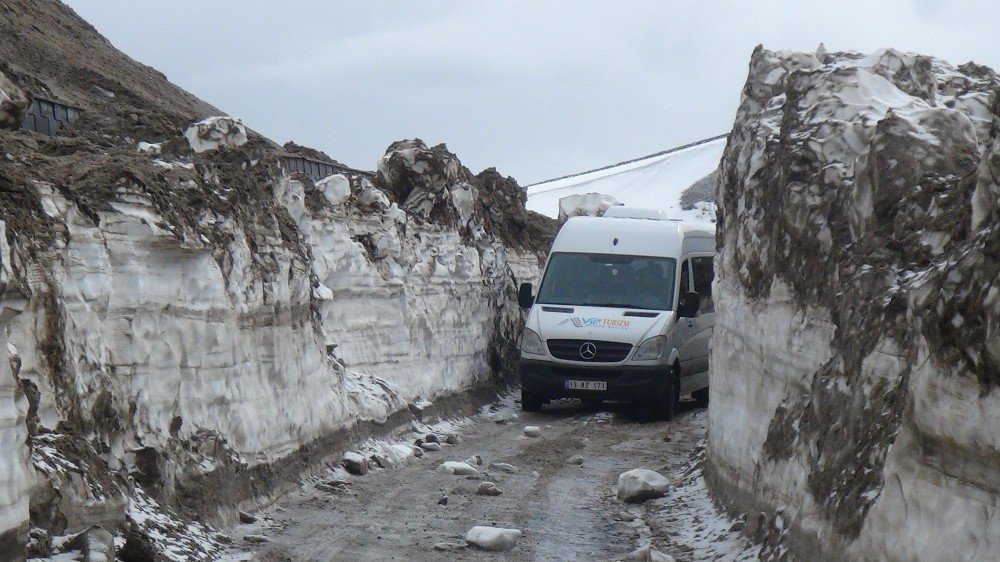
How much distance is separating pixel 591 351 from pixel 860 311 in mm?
10487

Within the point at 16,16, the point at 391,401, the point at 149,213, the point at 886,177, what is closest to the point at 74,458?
the point at 149,213

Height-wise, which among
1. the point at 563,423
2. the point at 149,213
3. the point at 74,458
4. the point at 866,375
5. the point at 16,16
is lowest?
the point at 563,423

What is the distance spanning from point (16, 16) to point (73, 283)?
2595 cm

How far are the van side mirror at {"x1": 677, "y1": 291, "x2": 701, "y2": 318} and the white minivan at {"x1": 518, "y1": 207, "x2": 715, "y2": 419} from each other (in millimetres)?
14

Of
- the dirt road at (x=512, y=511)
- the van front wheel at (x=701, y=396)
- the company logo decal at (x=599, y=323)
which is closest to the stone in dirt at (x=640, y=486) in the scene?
the dirt road at (x=512, y=511)

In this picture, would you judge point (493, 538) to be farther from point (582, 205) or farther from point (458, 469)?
point (582, 205)

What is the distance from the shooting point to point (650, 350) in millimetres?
16906

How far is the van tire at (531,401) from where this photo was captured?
17.8 m

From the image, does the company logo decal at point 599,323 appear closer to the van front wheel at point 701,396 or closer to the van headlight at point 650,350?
the van headlight at point 650,350

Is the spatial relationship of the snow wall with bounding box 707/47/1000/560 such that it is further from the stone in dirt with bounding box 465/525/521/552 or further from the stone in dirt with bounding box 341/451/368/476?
the stone in dirt with bounding box 341/451/368/476

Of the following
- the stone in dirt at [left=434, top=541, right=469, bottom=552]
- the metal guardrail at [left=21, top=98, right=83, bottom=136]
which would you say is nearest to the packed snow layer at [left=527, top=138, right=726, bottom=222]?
the metal guardrail at [left=21, top=98, right=83, bottom=136]

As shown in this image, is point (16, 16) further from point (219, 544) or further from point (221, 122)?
point (219, 544)

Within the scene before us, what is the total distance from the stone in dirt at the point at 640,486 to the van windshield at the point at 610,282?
6298mm

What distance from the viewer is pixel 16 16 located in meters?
31.5
